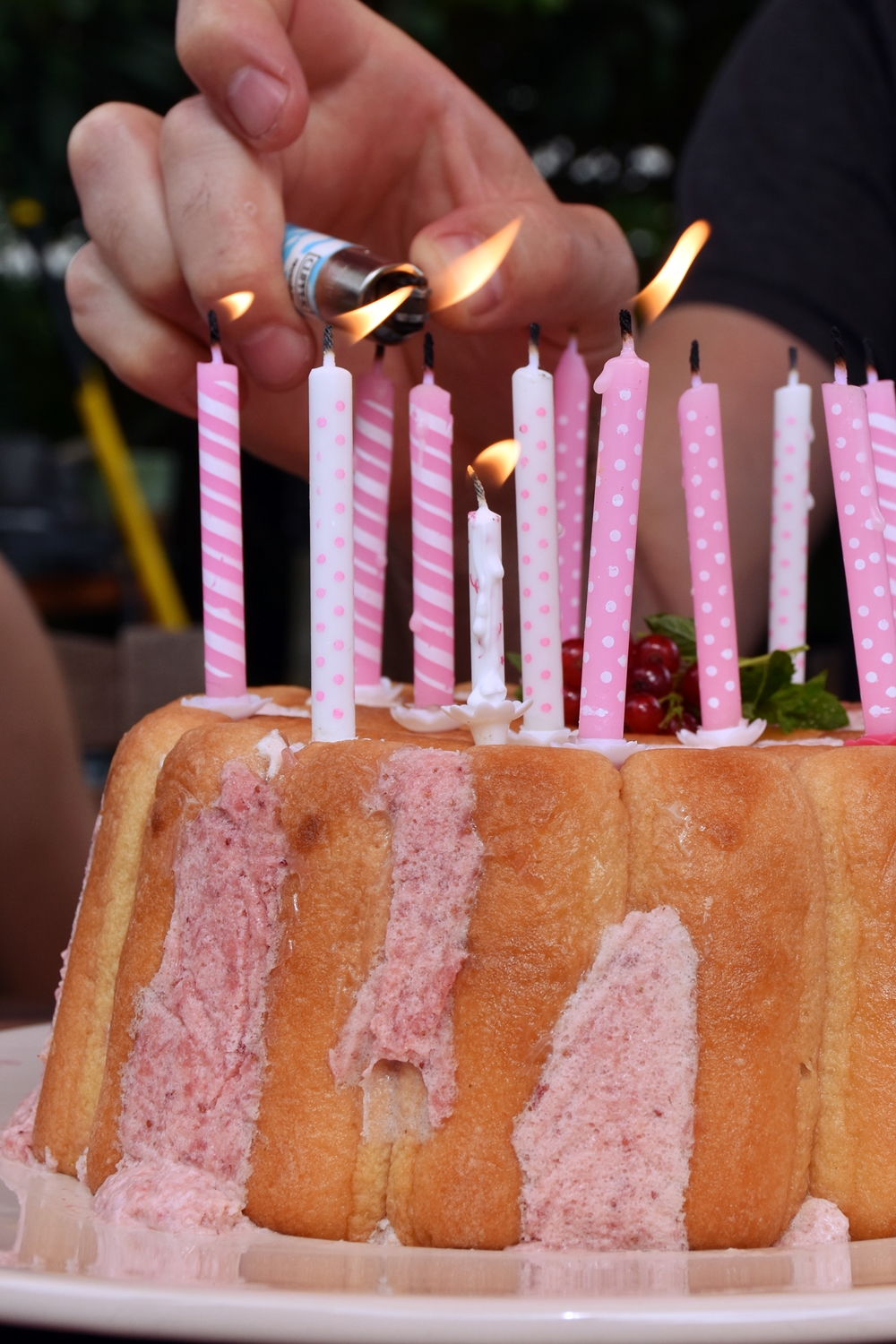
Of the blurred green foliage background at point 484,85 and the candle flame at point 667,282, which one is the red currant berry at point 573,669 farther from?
the blurred green foliage background at point 484,85

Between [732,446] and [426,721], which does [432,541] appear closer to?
[426,721]

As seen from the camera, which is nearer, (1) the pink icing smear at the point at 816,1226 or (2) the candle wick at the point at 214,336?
(1) the pink icing smear at the point at 816,1226

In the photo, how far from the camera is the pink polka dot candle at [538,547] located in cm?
92

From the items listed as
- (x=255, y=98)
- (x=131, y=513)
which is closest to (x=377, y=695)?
(x=255, y=98)

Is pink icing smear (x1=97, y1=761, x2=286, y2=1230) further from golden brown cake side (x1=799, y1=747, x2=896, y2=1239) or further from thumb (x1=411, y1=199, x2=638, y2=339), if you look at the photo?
thumb (x1=411, y1=199, x2=638, y2=339)

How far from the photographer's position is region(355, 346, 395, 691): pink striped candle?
3.97 ft

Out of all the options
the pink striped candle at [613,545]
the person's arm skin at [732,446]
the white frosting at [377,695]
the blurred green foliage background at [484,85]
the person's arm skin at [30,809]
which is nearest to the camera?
the pink striped candle at [613,545]

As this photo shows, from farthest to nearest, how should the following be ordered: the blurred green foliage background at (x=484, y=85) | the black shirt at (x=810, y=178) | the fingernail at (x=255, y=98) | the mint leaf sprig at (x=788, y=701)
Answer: the blurred green foliage background at (x=484, y=85) < the black shirt at (x=810, y=178) < the fingernail at (x=255, y=98) < the mint leaf sprig at (x=788, y=701)

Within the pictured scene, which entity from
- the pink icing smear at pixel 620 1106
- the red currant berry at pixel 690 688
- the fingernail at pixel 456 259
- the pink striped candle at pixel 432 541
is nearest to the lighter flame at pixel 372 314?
the pink striped candle at pixel 432 541

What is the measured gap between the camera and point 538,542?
0.92 meters

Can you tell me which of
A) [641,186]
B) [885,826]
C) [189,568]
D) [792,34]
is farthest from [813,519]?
[641,186]

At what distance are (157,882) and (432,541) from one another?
Result: 36 centimetres

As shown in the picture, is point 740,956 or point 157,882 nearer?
point 740,956

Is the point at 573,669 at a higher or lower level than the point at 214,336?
lower
